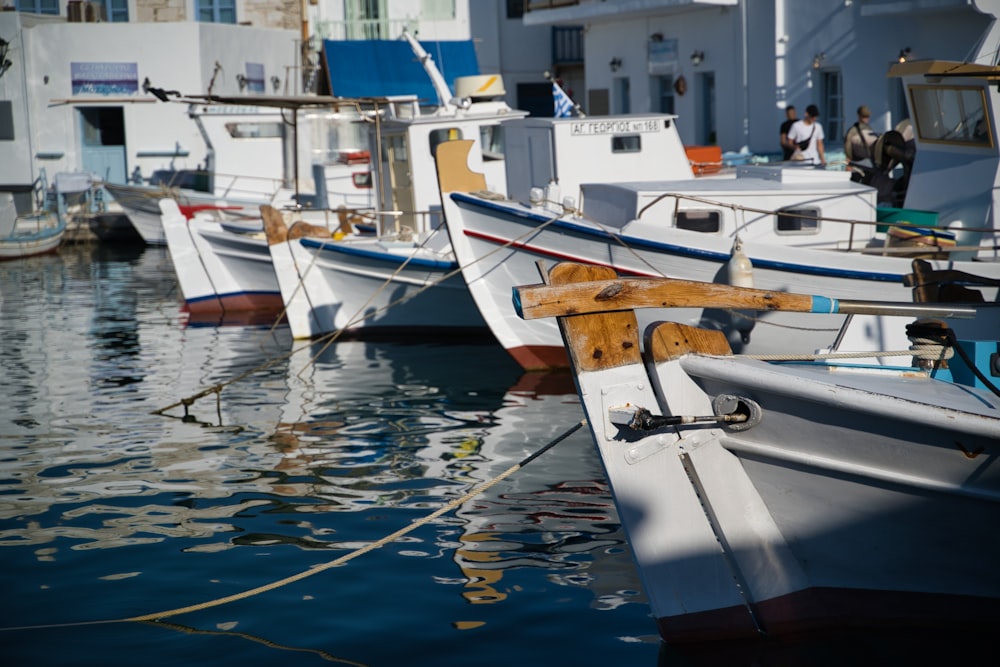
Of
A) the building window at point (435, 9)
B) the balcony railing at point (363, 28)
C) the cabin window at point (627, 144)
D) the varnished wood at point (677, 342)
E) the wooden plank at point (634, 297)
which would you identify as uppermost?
the building window at point (435, 9)

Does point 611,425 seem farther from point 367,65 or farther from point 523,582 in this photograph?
point 367,65

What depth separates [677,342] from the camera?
16.2 feet

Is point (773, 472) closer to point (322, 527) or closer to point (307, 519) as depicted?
point (322, 527)

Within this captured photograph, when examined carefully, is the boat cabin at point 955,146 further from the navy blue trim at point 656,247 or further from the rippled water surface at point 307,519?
the rippled water surface at point 307,519

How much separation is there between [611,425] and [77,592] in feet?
10.8

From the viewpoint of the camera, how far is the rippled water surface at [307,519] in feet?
18.9

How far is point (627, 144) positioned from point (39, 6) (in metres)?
26.7

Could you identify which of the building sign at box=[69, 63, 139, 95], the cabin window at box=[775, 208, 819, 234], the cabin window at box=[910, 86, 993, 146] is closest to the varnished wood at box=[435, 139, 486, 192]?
the cabin window at box=[775, 208, 819, 234]

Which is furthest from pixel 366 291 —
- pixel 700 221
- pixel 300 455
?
pixel 300 455

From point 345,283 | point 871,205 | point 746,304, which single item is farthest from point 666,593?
point 345,283

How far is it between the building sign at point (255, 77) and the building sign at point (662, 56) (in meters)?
13.9

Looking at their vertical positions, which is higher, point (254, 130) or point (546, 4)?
point (546, 4)

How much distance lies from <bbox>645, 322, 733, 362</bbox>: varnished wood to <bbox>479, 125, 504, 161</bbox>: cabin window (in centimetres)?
1148

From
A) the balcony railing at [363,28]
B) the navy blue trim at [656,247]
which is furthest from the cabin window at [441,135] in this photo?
the balcony railing at [363,28]
